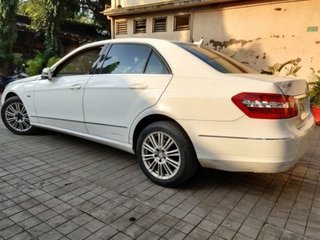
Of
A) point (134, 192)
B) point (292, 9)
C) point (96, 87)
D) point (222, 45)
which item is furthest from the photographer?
point (222, 45)

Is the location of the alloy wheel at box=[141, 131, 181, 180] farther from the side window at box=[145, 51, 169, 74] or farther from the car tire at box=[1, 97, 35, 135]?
the car tire at box=[1, 97, 35, 135]

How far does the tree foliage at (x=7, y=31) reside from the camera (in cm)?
1284

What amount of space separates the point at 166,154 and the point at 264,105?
1169 millimetres

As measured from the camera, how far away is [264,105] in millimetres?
2701

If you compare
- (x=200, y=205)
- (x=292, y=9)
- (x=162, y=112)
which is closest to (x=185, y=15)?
(x=292, y=9)

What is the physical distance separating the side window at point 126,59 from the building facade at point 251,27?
5.94 m

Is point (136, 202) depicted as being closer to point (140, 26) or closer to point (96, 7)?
point (140, 26)

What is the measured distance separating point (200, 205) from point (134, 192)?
27.8 inches

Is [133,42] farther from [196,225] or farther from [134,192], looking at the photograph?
[196,225]

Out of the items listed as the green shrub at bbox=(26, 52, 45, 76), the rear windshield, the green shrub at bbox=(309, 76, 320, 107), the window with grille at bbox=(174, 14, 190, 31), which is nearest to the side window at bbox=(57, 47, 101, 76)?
the rear windshield

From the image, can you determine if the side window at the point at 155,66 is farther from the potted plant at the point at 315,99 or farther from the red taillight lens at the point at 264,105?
the potted plant at the point at 315,99

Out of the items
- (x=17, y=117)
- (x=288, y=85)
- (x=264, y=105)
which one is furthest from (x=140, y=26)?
(x=264, y=105)

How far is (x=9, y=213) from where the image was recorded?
265 centimetres

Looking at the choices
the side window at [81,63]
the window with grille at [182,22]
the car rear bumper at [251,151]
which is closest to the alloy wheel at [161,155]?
the car rear bumper at [251,151]
